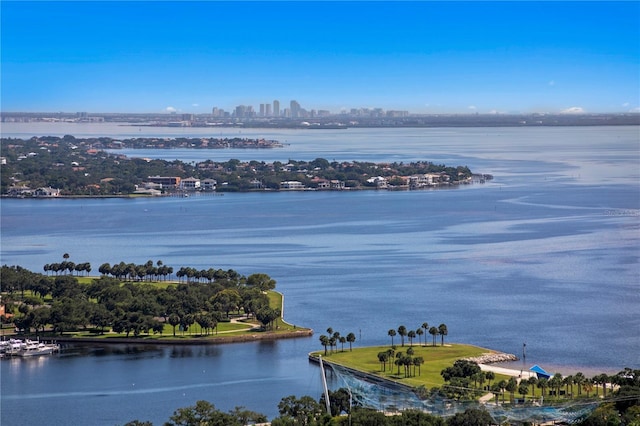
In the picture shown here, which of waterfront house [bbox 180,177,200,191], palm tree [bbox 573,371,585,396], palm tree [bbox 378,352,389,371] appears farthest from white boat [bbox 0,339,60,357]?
waterfront house [bbox 180,177,200,191]

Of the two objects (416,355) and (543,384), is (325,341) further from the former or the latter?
(543,384)

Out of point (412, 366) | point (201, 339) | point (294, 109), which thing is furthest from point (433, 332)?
point (294, 109)

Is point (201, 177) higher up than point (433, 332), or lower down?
lower down

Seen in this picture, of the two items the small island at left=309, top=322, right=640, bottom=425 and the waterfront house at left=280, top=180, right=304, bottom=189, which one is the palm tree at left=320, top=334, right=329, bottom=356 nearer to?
the small island at left=309, top=322, right=640, bottom=425

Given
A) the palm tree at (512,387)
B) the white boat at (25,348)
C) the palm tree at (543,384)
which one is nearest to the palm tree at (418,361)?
the palm tree at (512,387)

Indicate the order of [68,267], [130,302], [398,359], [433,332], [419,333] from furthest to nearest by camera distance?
[68,267], [130,302], [419,333], [433,332], [398,359]

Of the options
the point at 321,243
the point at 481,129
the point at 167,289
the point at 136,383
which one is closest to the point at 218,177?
the point at 321,243

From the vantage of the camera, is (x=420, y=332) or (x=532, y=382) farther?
(x=420, y=332)
